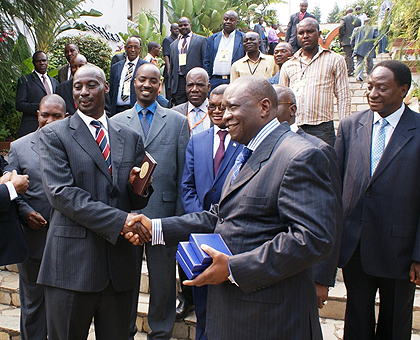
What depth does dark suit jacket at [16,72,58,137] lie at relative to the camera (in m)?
7.45

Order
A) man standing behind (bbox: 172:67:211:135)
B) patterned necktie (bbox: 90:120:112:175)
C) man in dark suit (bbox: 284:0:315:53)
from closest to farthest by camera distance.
Answer: patterned necktie (bbox: 90:120:112:175) < man standing behind (bbox: 172:67:211:135) < man in dark suit (bbox: 284:0:315:53)

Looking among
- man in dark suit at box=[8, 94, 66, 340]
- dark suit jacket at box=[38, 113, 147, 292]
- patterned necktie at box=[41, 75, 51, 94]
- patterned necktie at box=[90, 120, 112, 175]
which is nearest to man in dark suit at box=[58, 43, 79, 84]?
patterned necktie at box=[41, 75, 51, 94]

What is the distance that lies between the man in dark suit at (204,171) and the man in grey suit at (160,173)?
146 millimetres

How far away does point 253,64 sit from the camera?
726 centimetres

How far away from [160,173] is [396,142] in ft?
6.34

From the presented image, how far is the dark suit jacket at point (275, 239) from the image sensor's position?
2.02m

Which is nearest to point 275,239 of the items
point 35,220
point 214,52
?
point 35,220

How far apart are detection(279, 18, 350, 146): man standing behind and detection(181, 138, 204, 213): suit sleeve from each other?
207cm

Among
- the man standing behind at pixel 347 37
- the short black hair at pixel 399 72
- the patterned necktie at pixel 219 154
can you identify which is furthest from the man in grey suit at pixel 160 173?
the man standing behind at pixel 347 37

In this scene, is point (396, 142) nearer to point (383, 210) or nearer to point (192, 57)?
point (383, 210)

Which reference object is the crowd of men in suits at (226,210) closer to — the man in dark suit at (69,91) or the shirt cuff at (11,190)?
the shirt cuff at (11,190)

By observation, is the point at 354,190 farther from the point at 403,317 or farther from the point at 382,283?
the point at 403,317

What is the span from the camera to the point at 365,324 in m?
3.31

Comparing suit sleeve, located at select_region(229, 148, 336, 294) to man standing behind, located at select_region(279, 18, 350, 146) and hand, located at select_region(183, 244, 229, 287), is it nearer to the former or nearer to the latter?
hand, located at select_region(183, 244, 229, 287)
